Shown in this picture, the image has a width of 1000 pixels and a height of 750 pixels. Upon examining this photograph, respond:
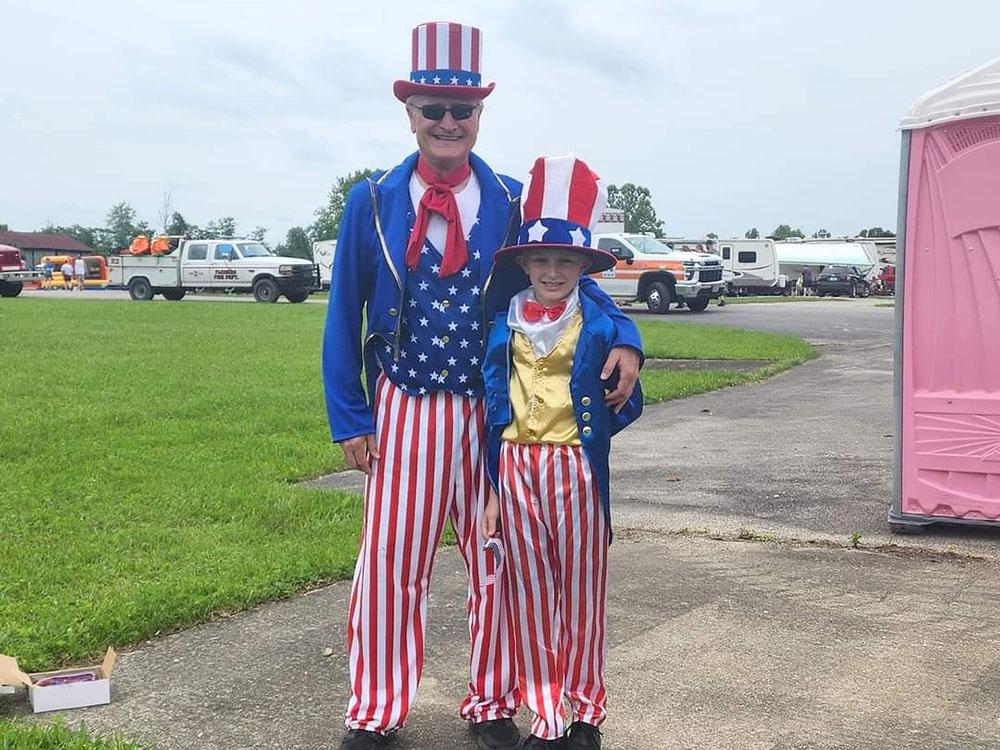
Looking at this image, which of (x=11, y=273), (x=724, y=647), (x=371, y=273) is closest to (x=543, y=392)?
(x=371, y=273)

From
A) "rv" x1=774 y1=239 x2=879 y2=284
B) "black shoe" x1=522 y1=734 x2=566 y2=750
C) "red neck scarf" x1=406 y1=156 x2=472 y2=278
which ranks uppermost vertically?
"rv" x1=774 y1=239 x2=879 y2=284

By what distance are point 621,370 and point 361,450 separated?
798 mm

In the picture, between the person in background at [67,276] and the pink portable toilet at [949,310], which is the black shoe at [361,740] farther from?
the person in background at [67,276]

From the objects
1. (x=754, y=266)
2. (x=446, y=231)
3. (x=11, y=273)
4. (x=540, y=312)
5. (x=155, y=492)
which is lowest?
(x=155, y=492)

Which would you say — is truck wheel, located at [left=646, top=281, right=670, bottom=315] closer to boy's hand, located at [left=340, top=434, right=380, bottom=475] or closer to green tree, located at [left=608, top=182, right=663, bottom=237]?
boy's hand, located at [left=340, top=434, right=380, bottom=475]

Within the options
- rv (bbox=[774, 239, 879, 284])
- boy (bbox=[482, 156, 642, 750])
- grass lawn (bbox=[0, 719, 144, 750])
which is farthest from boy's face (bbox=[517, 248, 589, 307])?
rv (bbox=[774, 239, 879, 284])

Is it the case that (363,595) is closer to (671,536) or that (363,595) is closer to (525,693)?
(525,693)

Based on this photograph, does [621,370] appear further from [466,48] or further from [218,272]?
[218,272]

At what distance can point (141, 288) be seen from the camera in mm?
32719

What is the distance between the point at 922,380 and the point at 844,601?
1.60 metres

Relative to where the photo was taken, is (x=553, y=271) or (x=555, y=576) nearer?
(x=553, y=271)

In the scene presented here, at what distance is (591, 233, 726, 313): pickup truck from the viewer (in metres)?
27.0

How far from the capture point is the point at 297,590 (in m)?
4.91

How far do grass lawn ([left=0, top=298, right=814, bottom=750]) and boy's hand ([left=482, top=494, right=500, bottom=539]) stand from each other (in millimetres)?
1427
